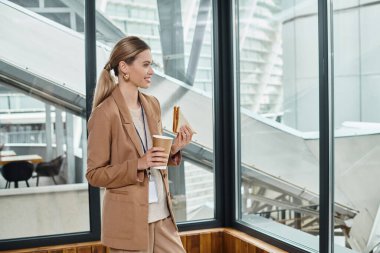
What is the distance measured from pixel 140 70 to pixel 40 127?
1.24 m

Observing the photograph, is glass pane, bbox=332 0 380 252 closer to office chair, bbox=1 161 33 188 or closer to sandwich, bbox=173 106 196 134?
sandwich, bbox=173 106 196 134

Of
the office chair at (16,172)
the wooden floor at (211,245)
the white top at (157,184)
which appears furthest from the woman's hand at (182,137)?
the office chair at (16,172)

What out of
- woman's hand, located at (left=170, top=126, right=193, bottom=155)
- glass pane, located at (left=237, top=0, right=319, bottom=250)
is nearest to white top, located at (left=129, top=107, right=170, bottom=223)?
woman's hand, located at (left=170, top=126, right=193, bottom=155)

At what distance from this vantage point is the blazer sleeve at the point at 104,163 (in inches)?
78.6

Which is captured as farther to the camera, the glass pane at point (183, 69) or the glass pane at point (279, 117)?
the glass pane at point (183, 69)

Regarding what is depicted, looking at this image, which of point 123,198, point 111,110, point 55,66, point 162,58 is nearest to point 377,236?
point 123,198

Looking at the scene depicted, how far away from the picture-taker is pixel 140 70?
6.89ft

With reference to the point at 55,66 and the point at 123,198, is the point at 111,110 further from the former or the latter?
the point at 55,66

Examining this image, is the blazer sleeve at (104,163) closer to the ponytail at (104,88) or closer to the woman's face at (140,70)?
the ponytail at (104,88)

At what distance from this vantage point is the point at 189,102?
349 cm

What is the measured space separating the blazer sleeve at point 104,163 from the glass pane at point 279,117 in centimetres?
119

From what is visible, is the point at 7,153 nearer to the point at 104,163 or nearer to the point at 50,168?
the point at 50,168

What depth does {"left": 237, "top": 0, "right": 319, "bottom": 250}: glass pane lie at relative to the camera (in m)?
2.82

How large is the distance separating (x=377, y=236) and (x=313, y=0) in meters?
1.26
